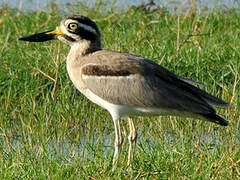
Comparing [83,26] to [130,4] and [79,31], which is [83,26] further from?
[130,4]

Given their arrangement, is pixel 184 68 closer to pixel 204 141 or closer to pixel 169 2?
pixel 204 141

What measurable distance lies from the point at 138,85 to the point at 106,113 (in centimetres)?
150

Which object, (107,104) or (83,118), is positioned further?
(83,118)

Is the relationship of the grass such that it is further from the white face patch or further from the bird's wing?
the white face patch

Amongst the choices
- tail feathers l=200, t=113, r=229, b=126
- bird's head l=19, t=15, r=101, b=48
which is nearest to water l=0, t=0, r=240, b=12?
bird's head l=19, t=15, r=101, b=48

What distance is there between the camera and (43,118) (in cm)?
729

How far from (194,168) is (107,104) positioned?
104cm

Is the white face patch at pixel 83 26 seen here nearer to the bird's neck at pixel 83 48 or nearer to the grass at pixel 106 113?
the bird's neck at pixel 83 48

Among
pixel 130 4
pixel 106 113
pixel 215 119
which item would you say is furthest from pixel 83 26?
pixel 130 4

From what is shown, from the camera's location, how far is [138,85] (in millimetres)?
6316

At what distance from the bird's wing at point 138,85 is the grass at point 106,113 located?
368 mm

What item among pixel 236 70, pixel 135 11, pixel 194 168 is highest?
pixel 135 11

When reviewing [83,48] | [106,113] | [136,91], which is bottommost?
[106,113]

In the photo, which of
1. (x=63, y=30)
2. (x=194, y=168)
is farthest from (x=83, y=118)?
(x=194, y=168)
